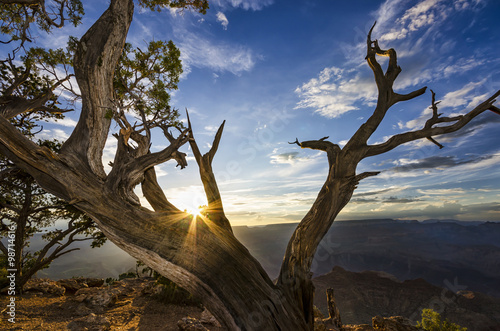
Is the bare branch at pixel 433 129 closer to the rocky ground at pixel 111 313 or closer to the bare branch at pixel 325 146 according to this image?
the bare branch at pixel 325 146

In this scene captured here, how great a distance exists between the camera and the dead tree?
3.69 m

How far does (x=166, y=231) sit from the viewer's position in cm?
402

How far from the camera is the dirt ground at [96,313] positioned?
6.95m

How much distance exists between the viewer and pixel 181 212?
14.9 feet

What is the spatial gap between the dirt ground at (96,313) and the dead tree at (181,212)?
204 inches

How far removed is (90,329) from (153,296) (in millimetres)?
4408

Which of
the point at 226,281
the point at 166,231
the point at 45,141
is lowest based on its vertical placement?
the point at 226,281

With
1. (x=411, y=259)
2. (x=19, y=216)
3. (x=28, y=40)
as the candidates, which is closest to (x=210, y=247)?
(x=28, y=40)

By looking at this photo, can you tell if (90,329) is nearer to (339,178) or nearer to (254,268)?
(254,268)

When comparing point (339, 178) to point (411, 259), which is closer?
point (339, 178)

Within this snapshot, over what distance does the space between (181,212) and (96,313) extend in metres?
7.88

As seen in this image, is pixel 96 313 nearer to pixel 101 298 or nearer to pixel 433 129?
pixel 101 298

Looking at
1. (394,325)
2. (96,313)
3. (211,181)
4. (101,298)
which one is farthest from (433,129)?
(101,298)

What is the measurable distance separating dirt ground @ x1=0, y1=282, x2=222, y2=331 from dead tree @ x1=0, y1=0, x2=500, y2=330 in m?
5.17
